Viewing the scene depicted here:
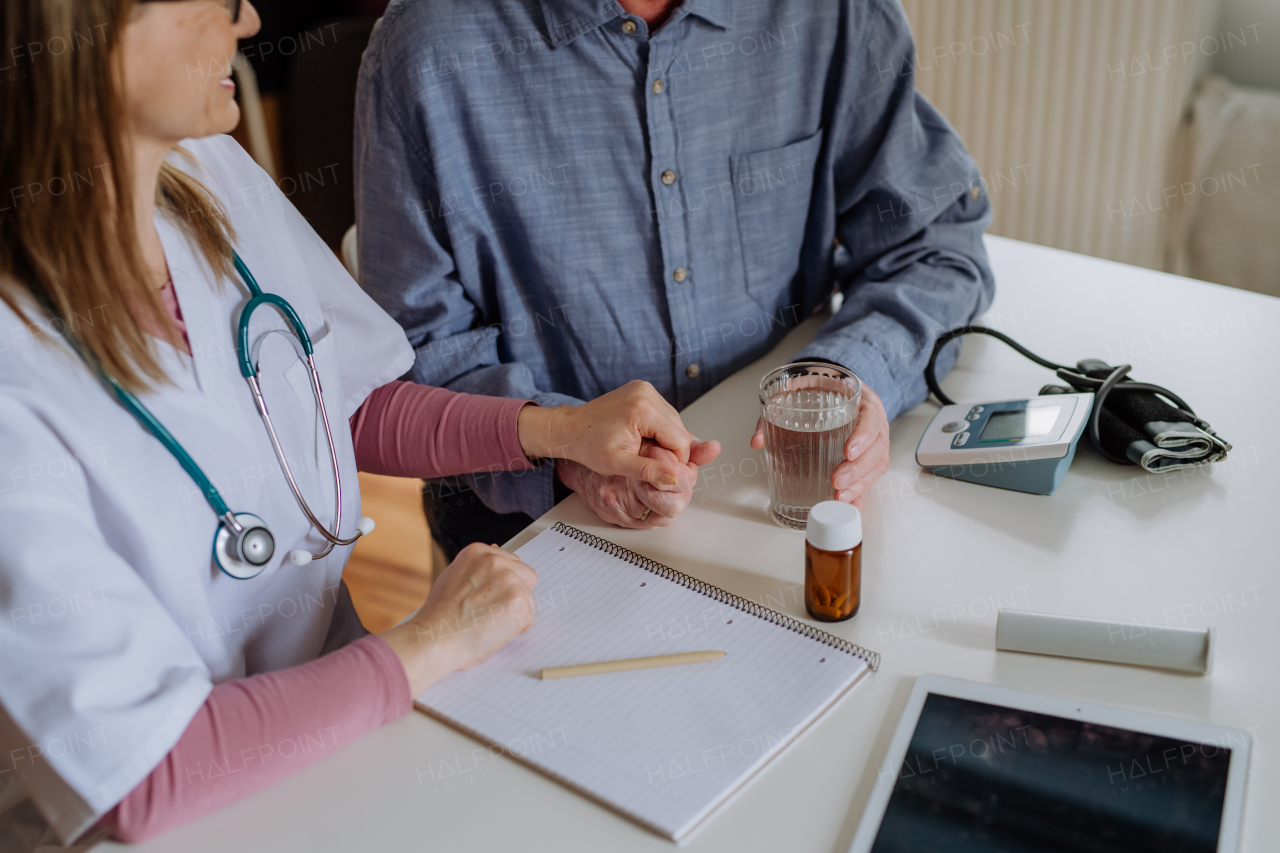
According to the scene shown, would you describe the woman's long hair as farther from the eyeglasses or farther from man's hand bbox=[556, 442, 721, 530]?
man's hand bbox=[556, 442, 721, 530]

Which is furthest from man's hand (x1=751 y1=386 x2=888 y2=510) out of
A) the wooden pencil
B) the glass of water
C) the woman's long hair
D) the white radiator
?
the white radiator

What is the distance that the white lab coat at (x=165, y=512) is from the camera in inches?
26.5

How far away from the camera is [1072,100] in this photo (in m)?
2.25

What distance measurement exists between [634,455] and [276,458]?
1.07 ft

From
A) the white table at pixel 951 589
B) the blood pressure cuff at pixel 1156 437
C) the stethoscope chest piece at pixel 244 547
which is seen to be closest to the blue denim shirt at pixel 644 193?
the white table at pixel 951 589

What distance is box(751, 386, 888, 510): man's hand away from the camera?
0.99 m

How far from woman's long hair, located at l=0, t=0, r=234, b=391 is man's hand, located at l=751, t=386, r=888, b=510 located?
574mm

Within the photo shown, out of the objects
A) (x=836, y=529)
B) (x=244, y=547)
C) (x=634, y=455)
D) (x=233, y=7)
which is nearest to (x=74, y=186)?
(x=233, y=7)

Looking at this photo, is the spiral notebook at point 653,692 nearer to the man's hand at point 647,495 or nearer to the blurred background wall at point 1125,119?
the man's hand at point 647,495

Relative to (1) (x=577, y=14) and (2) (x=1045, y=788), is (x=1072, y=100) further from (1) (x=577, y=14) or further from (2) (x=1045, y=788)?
(2) (x=1045, y=788)

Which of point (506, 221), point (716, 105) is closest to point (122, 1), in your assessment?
point (506, 221)

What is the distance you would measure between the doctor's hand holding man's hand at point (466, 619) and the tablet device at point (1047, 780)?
31 centimetres

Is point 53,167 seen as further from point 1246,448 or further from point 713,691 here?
point 1246,448

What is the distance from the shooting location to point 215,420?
88 cm
